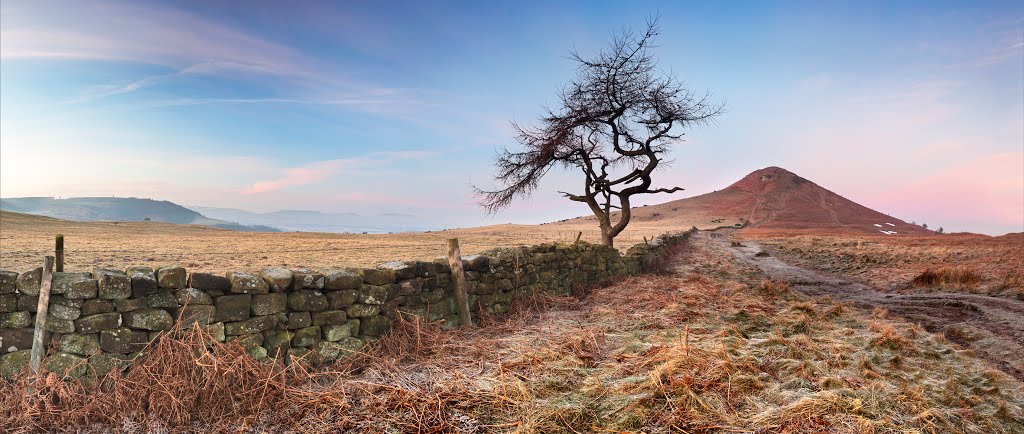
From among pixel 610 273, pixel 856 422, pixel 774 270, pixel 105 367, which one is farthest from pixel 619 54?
pixel 105 367

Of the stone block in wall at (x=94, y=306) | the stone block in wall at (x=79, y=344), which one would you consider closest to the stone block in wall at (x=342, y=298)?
the stone block in wall at (x=94, y=306)

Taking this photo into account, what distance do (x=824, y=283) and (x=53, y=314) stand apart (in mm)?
19398

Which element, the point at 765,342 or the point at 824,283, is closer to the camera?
the point at 765,342

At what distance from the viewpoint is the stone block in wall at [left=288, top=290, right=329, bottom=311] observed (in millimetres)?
6268

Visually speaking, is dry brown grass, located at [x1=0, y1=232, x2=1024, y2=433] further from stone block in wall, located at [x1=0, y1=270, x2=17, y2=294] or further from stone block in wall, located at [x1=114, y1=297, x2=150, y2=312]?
stone block in wall, located at [x1=0, y1=270, x2=17, y2=294]

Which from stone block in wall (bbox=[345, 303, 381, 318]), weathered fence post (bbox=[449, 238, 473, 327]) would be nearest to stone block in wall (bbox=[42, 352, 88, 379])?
stone block in wall (bbox=[345, 303, 381, 318])

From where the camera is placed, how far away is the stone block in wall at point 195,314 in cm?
554

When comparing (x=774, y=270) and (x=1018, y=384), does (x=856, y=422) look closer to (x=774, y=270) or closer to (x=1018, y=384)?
(x=1018, y=384)

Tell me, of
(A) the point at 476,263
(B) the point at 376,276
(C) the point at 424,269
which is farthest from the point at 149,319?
(A) the point at 476,263

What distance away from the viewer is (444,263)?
833 cm

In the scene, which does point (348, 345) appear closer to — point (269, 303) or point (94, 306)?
point (269, 303)

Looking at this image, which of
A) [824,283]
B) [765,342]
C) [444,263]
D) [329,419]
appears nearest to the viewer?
[329,419]

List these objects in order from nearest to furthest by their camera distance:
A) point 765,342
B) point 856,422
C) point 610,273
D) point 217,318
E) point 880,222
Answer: point 856,422, point 217,318, point 765,342, point 610,273, point 880,222

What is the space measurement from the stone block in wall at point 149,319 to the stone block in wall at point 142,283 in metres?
0.19
